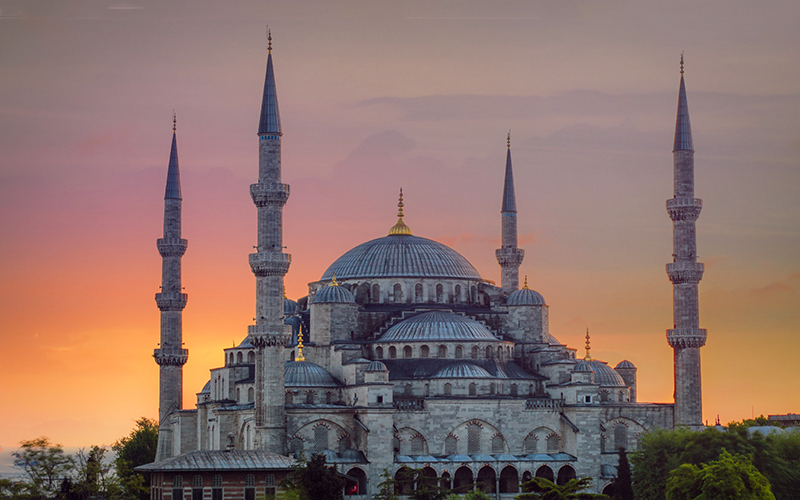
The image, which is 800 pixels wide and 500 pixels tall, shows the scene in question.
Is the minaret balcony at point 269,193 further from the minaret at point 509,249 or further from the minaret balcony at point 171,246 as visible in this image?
the minaret at point 509,249

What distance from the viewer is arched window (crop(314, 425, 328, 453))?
164ft

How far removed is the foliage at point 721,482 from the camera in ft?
129

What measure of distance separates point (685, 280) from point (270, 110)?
19.0 metres

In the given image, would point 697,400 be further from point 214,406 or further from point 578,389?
point 214,406

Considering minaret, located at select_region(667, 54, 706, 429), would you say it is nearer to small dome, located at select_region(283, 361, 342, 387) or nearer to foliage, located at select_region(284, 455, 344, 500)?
small dome, located at select_region(283, 361, 342, 387)

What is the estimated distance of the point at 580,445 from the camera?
51.7m

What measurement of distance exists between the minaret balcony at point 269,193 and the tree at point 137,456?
1181 centimetres

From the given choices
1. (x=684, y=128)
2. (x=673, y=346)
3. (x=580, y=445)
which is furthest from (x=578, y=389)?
(x=684, y=128)

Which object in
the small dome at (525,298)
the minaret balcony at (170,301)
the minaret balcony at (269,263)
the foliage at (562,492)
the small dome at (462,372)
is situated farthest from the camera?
the minaret balcony at (170,301)

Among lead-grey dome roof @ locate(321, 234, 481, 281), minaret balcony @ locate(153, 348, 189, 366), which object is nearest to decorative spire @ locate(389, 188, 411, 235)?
lead-grey dome roof @ locate(321, 234, 481, 281)

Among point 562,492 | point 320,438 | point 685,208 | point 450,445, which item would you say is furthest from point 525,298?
point 562,492

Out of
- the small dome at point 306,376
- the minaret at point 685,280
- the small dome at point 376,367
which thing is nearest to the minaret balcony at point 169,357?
the small dome at point 306,376

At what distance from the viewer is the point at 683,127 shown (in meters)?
56.9

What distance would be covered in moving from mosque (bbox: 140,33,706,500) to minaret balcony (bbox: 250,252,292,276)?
0.08m
